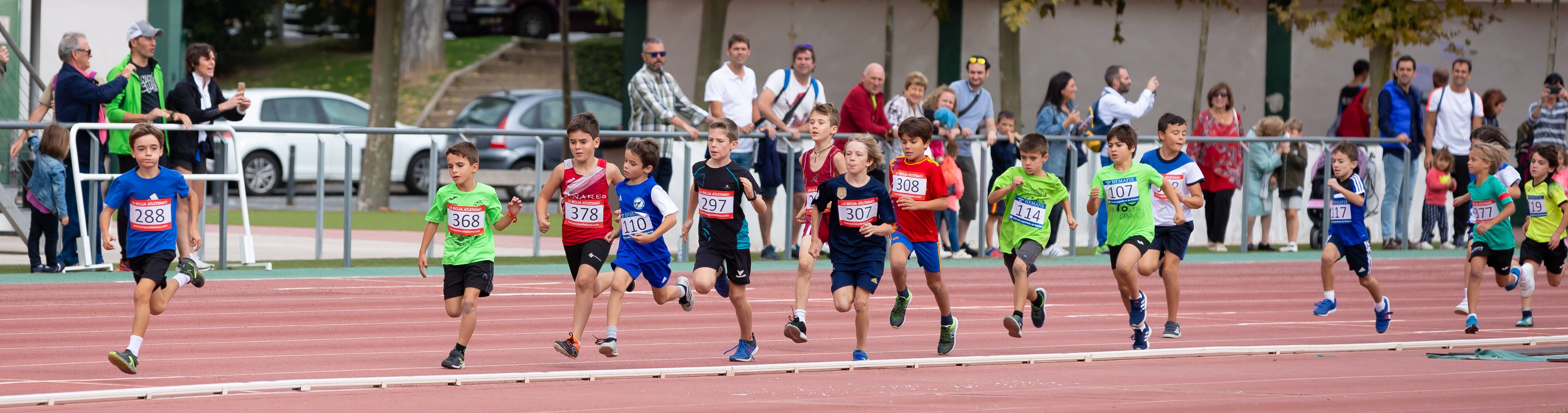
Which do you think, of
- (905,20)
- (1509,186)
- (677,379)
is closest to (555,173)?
(677,379)

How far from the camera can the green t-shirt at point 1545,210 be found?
Answer: 11.6 metres

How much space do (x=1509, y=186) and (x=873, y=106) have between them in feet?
15.6

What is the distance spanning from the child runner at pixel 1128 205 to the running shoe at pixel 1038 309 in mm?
448

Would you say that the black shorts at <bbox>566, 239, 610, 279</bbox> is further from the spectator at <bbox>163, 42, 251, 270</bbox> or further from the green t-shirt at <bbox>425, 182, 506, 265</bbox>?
the spectator at <bbox>163, 42, 251, 270</bbox>

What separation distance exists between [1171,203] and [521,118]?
1617 centimetres

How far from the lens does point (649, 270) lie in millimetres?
9133

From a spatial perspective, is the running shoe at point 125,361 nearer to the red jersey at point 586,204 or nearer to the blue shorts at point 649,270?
the red jersey at point 586,204

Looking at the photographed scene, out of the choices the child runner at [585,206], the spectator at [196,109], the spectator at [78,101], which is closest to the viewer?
the child runner at [585,206]

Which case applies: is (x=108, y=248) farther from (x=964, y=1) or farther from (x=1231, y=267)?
(x=964, y=1)

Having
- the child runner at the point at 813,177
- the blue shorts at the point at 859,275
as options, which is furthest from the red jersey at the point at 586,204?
the blue shorts at the point at 859,275

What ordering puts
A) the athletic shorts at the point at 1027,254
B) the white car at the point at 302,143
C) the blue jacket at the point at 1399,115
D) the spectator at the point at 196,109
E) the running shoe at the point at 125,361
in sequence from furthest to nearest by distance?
the white car at the point at 302,143
the blue jacket at the point at 1399,115
the spectator at the point at 196,109
the athletic shorts at the point at 1027,254
the running shoe at the point at 125,361

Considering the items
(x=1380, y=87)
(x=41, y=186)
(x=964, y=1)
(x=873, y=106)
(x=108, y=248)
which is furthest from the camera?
(x=964, y=1)

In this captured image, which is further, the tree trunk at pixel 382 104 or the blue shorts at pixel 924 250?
the tree trunk at pixel 382 104

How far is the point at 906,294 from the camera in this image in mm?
9625
